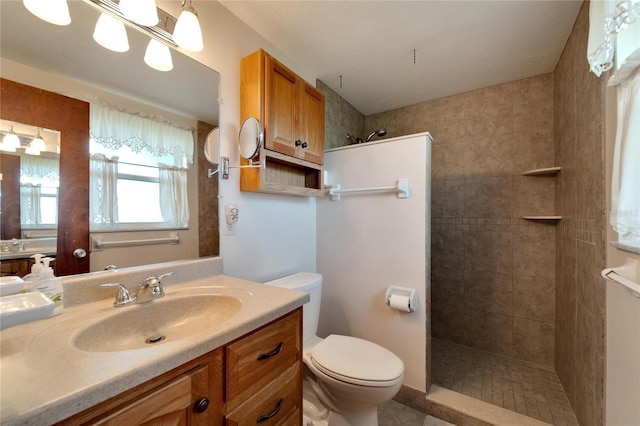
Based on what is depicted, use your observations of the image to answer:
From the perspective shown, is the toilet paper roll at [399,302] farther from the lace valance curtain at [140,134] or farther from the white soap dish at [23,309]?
the white soap dish at [23,309]

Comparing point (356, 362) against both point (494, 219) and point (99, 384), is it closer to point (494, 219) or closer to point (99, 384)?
point (99, 384)

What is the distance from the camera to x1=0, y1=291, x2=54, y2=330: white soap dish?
1.46ft

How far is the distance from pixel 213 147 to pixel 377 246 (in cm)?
126

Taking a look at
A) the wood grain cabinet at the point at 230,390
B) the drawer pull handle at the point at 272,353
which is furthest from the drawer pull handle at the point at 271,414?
the drawer pull handle at the point at 272,353

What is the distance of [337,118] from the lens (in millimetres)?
2320

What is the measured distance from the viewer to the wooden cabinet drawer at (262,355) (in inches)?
28.2

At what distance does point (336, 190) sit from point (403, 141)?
0.60m

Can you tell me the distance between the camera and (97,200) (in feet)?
3.06

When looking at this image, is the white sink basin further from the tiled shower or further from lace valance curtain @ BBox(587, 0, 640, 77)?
the tiled shower

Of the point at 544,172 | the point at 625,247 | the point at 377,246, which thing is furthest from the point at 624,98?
the point at 377,246

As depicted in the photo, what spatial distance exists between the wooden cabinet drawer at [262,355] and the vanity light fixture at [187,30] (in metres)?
1.21

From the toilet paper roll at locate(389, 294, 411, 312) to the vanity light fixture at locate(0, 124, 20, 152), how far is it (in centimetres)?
186

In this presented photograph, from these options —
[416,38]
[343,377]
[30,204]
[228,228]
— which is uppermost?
[416,38]

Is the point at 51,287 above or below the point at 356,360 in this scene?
above
